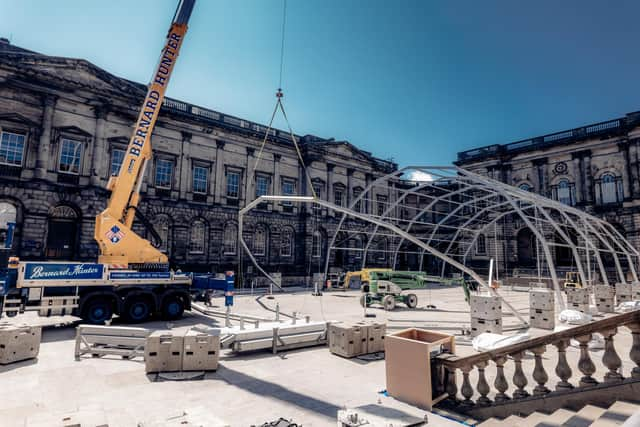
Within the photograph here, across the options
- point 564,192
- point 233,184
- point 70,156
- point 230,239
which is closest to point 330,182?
point 233,184

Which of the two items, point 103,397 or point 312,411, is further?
point 103,397

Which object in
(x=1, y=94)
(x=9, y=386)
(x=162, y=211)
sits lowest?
(x=9, y=386)

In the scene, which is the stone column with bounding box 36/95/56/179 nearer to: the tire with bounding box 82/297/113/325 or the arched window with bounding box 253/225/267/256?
the tire with bounding box 82/297/113/325

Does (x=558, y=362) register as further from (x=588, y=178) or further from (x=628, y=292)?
(x=588, y=178)

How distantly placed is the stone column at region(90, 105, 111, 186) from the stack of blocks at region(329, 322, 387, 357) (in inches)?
929

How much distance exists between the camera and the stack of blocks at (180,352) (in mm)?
8180

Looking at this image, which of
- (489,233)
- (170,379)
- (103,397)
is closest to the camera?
(103,397)

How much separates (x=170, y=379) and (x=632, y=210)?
43.4m

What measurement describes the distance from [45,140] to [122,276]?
53.7 ft

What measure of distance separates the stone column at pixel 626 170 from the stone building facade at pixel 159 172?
84.5ft

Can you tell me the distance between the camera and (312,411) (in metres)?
6.28

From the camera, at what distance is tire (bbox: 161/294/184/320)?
15438 mm

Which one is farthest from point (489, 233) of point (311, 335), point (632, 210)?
point (311, 335)

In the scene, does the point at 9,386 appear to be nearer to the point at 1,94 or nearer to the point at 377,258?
the point at 1,94
